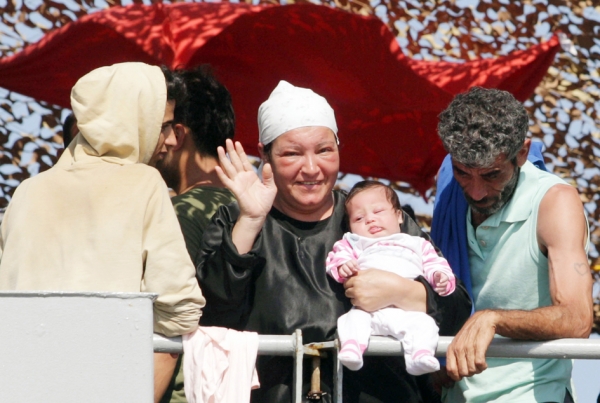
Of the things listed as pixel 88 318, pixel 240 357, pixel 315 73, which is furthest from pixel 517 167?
pixel 315 73

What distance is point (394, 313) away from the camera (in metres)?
3.12

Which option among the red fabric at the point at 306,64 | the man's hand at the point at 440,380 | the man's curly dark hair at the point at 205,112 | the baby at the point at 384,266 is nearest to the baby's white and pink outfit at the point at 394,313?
the baby at the point at 384,266

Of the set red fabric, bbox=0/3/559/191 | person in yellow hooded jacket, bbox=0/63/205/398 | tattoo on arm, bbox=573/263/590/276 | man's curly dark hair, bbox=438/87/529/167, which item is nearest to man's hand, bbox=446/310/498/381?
tattoo on arm, bbox=573/263/590/276

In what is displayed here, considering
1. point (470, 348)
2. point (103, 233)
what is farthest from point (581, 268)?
point (103, 233)

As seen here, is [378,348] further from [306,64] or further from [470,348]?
[306,64]

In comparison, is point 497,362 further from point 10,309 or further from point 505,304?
point 10,309

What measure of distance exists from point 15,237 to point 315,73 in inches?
110

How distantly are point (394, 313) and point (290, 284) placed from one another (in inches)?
12.6

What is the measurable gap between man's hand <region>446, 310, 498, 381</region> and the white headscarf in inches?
33.4

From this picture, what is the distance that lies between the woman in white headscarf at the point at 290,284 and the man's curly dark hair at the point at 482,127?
29 centimetres

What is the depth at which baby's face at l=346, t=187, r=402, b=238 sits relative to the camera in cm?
334

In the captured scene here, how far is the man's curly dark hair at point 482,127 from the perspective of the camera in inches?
132

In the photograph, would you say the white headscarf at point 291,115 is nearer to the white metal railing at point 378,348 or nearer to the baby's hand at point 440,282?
the baby's hand at point 440,282

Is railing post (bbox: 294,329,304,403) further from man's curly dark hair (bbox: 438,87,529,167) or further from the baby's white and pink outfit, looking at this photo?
man's curly dark hair (bbox: 438,87,529,167)
